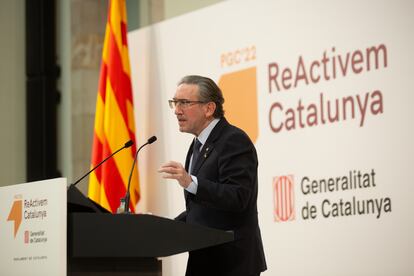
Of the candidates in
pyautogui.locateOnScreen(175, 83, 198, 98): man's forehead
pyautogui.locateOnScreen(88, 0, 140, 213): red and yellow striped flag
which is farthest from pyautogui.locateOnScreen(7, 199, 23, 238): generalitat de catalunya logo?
pyautogui.locateOnScreen(88, 0, 140, 213): red and yellow striped flag

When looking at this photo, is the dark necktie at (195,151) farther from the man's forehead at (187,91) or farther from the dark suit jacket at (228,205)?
the man's forehead at (187,91)

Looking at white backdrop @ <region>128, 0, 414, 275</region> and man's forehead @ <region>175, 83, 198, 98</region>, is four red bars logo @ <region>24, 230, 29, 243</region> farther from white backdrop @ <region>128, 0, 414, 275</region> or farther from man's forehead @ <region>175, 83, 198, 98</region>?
white backdrop @ <region>128, 0, 414, 275</region>

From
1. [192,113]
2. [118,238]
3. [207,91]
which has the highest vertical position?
[207,91]

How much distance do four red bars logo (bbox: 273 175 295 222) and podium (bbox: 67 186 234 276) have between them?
277 centimetres

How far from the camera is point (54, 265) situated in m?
2.92

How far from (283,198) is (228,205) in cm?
268

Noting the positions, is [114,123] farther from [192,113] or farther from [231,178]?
[231,178]

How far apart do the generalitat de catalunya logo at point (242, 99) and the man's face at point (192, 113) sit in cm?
251

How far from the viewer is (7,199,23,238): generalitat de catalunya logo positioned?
318 cm

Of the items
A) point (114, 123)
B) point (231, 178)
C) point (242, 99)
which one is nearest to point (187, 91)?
point (231, 178)

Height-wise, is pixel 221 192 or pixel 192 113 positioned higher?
pixel 192 113

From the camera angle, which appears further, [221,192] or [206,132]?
[206,132]

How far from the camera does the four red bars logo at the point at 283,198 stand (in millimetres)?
5945

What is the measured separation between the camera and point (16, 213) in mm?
3213
